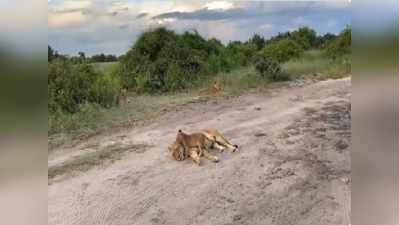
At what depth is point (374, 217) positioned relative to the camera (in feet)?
8.57

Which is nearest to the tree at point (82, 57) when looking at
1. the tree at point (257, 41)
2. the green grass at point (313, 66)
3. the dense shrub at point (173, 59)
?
the dense shrub at point (173, 59)

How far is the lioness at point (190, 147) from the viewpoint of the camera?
2.55 meters

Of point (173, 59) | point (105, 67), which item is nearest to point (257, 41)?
point (173, 59)

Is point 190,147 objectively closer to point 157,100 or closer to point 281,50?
point 157,100

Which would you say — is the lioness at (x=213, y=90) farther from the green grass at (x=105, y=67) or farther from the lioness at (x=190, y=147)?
the green grass at (x=105, y=67)

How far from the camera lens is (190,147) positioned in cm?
255

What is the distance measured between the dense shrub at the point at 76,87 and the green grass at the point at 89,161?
24cm

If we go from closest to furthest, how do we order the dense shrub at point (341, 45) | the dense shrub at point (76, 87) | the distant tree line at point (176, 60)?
the dense shrub at point (76, 87) < the distant tree line at point (176, 60) < the dense shrub at point (341, 45)

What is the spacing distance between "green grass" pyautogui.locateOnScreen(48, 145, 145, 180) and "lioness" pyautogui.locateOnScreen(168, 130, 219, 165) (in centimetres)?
21

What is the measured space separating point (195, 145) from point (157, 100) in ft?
1.02

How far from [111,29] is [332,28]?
1.13 metres

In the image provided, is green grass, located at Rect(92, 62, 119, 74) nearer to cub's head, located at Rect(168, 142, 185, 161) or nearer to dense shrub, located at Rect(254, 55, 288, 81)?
cub's head, located at Rect(168, 142, 185, 161)

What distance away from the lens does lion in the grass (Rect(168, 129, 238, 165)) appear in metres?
2.55

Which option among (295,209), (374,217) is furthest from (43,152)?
(374,217)
